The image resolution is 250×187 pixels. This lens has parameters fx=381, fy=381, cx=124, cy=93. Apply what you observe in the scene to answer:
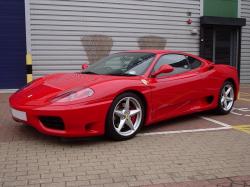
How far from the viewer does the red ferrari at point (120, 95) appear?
16.2ft

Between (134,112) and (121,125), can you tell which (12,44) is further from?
(121,125)

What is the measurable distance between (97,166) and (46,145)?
1073mm

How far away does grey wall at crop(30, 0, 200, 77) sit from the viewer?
36.1 feet

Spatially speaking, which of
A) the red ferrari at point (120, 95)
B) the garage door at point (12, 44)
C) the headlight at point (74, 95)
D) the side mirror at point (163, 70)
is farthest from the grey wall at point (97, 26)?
the headlight at point (74, 95)

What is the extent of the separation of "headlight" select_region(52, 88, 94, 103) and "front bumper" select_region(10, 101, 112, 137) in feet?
0.42

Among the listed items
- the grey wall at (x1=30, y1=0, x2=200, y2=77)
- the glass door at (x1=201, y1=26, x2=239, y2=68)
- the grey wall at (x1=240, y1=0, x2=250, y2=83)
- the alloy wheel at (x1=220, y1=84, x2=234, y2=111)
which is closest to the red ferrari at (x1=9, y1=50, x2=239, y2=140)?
the alloy wheel at (x1=220, y1=84, x2=234, y2=111)

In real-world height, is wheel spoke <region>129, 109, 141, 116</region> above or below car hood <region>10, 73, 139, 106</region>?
below

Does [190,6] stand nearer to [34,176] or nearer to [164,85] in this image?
[164,85]

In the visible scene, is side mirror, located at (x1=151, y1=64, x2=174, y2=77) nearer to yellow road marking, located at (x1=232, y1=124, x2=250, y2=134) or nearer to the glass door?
yellow road marking, located at (x1=232, y1=124, x2=250, y2=134)

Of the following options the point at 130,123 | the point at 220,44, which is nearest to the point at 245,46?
the point at 220,44

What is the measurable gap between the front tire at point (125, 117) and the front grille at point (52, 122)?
64 centimetres

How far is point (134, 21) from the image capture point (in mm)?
12250

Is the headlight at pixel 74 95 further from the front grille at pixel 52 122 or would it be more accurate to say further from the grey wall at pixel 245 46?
the grey wall at pixel 245 46

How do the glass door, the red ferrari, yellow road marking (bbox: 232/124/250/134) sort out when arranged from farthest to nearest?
1. the glass door
2. yellow road marking (bbox: 232/124/250/134)
3. the red ferrari
